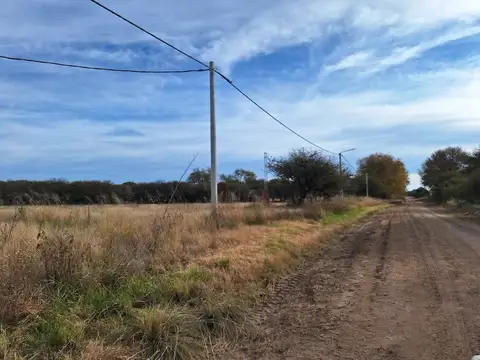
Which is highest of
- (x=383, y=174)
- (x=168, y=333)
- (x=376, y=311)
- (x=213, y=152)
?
(x=383, y=174)

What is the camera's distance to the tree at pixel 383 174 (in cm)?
10981

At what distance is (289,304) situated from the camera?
787cm

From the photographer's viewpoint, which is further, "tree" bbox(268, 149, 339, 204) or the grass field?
"tree" bbox(268, 149, 339, 204)

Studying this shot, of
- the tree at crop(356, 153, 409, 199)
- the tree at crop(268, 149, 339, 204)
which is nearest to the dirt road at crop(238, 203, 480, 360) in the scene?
the tree at crop(268, 149, 339, 204)

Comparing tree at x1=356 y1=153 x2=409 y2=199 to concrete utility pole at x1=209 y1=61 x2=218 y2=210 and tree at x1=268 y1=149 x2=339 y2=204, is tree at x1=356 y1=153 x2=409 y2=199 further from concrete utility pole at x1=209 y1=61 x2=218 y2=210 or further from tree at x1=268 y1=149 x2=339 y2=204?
concrete utility pole at x1=209 y1=61 x2=218 y2=210

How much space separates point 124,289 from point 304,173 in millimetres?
30601

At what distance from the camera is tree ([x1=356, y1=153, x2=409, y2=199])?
360 feet

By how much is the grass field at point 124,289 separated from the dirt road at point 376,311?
2.12 ft

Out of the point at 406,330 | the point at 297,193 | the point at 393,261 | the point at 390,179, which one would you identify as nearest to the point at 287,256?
the point at 393,261

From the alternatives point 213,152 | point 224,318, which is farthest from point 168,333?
point 213,152

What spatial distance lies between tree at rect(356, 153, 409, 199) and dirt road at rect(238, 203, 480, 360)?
99.0 m

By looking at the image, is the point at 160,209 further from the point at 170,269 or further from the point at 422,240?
the point at 422,240

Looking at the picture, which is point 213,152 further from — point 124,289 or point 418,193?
point 418,193

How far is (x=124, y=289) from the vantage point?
7.07 meters
